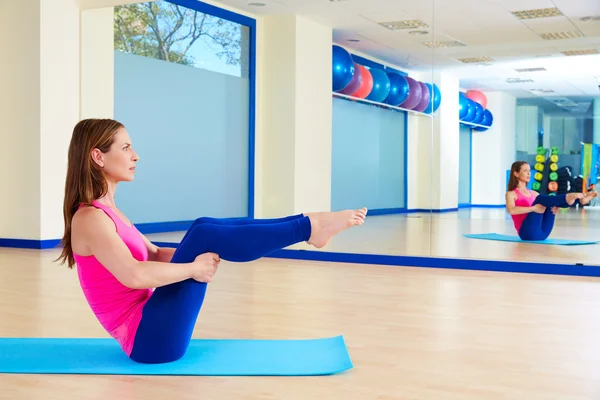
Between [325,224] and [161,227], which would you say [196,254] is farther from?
[161,227]

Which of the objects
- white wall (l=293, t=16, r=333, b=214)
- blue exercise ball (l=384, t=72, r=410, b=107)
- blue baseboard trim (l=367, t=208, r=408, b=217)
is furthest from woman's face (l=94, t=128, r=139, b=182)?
white wall (l=293, t=16, r=333, b=214)

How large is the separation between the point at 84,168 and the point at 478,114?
4.61 meters

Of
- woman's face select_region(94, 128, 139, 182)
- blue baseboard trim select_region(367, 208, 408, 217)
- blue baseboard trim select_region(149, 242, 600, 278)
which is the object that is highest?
woman's face select_region(94, 128, 139, 182)

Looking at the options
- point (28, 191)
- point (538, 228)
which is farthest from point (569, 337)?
point (28, 191)

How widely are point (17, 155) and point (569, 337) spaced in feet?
18.8

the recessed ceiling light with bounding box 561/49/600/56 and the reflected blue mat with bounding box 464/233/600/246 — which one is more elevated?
the recessed ceiling light with bounding box 561/49/600/56

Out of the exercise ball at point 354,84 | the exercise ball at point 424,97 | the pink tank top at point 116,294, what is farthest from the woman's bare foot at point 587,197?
the pink tank top at point 116,294

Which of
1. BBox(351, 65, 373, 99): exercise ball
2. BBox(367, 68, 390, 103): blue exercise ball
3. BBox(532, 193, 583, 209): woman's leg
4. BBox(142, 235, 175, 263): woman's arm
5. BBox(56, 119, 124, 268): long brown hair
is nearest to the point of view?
BBox(56, 119, 124, 268): long brown hair

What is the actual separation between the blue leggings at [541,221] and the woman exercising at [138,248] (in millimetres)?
4032

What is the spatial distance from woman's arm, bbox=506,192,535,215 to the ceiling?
84cm

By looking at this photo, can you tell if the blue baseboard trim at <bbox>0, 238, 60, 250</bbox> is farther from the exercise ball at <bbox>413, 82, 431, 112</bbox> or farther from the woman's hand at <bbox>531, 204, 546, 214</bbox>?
the woman's hand at <bbox>531, 204, 546, 214</bbox>

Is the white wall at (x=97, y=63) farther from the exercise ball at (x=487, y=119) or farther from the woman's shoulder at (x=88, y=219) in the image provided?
the woman's shoulder at (x=88, y=219)

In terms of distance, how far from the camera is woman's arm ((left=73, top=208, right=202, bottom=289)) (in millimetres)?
2400

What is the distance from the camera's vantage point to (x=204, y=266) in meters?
2.41
